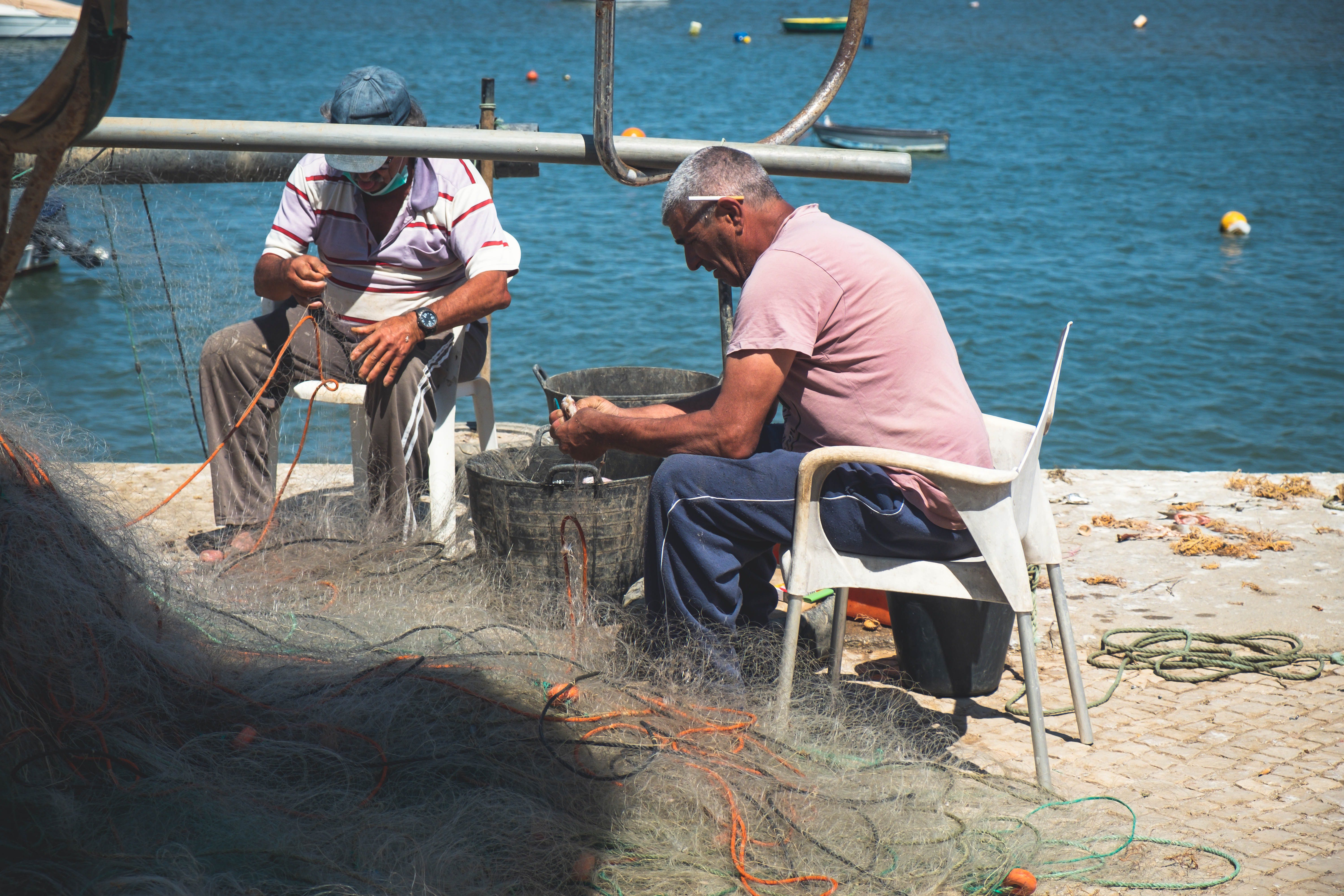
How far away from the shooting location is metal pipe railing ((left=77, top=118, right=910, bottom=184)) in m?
3.09

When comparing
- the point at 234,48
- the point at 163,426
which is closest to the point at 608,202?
the point at 163,426

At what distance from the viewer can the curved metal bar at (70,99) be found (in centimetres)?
148

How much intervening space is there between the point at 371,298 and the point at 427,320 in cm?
37

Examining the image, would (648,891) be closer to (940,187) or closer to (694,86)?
(940,187)

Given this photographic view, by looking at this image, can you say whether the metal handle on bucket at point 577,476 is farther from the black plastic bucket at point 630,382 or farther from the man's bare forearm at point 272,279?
the man's bare forearm at point 272,279

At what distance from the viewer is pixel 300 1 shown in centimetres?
6116

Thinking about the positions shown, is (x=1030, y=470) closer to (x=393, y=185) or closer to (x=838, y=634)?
(x=838, y=634)

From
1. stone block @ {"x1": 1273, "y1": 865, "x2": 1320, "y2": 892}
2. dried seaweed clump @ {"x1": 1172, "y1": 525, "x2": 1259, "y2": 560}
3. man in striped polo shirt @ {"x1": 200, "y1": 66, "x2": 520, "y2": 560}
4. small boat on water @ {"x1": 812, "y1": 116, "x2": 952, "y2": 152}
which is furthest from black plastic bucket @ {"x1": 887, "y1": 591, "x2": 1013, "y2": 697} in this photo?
small boat on water @ {"x1": 812, "y1": 116, "x2": 952, "y2": 152}

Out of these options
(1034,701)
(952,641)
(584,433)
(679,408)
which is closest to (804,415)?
(679,408)

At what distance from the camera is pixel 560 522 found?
11.5 feet

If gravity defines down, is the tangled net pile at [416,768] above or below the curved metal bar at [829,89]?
below

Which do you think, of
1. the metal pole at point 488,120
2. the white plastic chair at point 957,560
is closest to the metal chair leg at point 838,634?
the white plastic chair at point 957,560

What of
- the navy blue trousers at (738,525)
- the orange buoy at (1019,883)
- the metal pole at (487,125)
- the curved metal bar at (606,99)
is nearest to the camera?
the orange buoy at (1019,883)

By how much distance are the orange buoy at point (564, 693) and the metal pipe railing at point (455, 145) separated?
140cm
